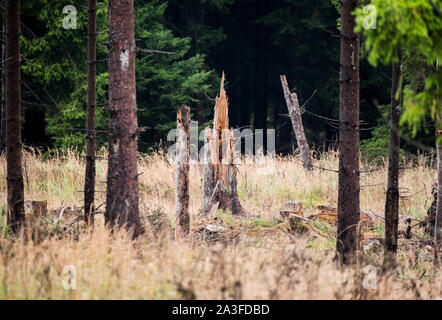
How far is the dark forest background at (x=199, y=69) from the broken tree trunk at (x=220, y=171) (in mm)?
2369

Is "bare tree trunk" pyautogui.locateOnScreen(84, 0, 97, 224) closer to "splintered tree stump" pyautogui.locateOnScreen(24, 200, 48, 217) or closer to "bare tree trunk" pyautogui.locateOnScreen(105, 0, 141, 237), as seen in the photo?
"splintered tree stump" pyautogui.locateOnScreen(24, 200, 48, 217)

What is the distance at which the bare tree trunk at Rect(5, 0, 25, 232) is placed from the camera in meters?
6.83

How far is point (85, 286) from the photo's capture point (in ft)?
14.4

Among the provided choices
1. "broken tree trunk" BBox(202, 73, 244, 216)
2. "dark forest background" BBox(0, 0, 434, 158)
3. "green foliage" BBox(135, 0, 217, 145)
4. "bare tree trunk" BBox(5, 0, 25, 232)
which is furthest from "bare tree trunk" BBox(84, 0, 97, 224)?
"green foliage" BBox(135, 0, 217, 145)

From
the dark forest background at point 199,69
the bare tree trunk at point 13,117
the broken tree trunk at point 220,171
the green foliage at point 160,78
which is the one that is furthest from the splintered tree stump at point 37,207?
the green foliage at point 160,78

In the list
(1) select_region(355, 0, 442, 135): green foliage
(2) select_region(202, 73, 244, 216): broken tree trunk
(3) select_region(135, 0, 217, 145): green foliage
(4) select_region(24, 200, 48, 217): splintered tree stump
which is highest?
(3) select_region(135, 0, 217, 145): green foliage

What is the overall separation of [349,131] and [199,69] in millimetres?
19889

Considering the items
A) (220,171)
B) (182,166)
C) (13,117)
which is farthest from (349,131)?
(13,117)

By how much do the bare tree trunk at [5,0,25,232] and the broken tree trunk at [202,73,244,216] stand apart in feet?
14.0

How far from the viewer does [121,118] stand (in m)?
6.66

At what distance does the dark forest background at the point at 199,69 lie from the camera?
49.1 feet

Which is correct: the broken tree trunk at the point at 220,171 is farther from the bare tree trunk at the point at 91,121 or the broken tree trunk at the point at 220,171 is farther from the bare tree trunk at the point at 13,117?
the bare tree trunk at the point at 13,117

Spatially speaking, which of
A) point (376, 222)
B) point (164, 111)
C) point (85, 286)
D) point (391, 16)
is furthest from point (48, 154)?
point (391, 16)
